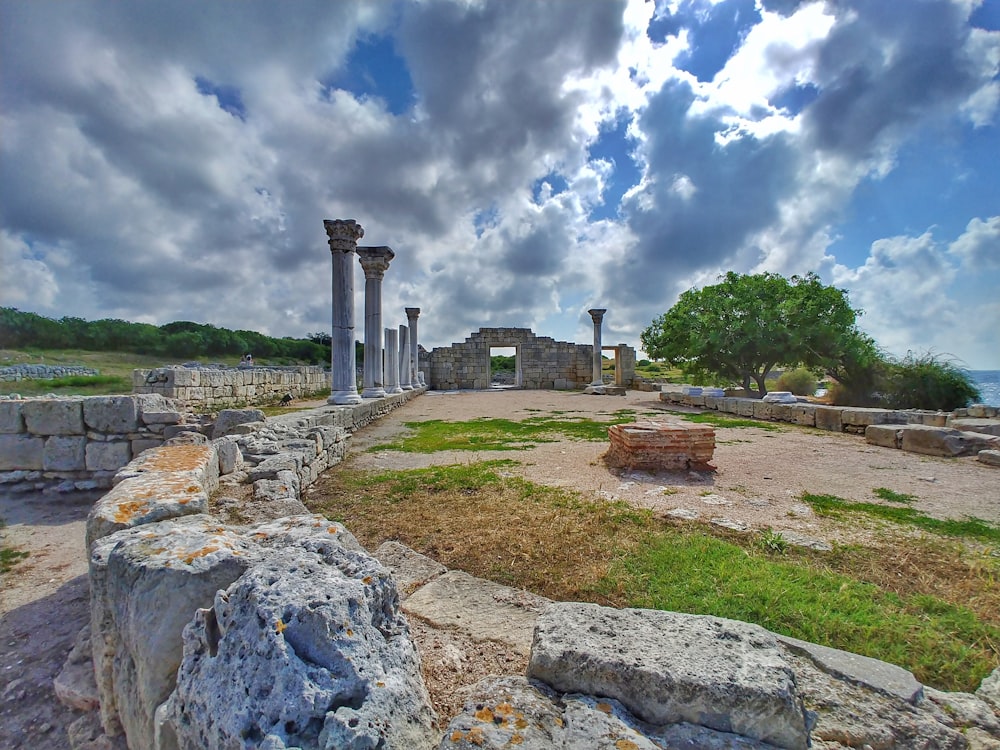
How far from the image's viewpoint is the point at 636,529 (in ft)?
13.2

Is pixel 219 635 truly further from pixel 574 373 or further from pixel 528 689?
pixel 574 373

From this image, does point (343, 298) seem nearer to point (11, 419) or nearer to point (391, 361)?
point (11, 419)

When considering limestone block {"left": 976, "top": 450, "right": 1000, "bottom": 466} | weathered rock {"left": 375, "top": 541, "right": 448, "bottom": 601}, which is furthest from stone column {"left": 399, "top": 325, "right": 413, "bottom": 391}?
limestone block {"left": 976, "top": 450, "right": 1000, "bottom": 466}

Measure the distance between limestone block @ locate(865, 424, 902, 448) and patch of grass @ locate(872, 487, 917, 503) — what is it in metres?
4.16

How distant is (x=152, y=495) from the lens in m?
2.83

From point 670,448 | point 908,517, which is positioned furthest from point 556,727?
point 670,448

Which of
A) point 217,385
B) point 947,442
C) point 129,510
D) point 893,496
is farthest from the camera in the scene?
point 217,385

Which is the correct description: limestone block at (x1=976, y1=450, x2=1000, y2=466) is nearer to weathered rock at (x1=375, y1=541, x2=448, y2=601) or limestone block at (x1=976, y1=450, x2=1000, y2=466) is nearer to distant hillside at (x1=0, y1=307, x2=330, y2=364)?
weathered rock at (x1=375, y1=541, x2=448, y2=601)

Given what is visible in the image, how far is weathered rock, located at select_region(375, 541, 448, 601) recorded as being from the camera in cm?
302

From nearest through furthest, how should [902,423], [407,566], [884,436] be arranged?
[407,566]
[884,436]
[902,423]

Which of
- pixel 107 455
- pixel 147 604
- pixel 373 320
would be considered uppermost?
pixel 373 320

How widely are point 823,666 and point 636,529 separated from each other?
6.95 ft

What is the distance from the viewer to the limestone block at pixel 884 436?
8.62 metres

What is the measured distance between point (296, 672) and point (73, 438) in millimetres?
6957
